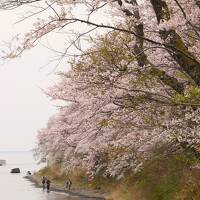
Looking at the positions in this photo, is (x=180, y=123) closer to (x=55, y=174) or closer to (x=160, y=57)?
(x=160, y=57)

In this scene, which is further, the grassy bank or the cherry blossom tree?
the grassy bank

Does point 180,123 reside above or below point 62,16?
below

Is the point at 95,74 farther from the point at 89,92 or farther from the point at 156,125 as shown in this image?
the point at 156,125

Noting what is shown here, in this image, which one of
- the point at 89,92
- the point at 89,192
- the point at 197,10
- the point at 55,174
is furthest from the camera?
the point at 55,174

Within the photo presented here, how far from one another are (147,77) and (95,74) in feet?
4.53

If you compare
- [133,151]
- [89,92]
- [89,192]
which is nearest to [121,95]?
[89,92]

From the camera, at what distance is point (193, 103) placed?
37.1ft

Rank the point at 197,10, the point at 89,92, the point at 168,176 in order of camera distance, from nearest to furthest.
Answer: the point at 197,10, the point at 89,92, the point at 168,176

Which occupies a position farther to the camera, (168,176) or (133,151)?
(168,176)

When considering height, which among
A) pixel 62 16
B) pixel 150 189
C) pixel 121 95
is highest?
pixel 62 16

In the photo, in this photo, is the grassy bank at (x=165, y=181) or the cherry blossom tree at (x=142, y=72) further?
the grassy bank at (x=165, y=181)

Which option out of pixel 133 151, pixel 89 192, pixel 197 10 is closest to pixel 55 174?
pixel 89 192

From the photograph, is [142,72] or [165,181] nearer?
[142,72]

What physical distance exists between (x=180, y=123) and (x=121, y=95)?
6.16ft
